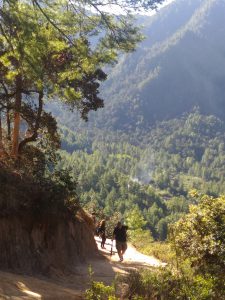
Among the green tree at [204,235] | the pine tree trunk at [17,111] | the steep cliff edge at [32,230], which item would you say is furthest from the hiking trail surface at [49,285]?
the pine tree trunk at [17,111]

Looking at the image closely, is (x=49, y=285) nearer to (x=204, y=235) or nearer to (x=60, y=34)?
(x=204, y=235)

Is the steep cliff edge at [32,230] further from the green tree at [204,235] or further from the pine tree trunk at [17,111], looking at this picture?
the pine tree trunk at [17,111]

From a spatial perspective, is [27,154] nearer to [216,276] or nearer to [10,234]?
[10,234]

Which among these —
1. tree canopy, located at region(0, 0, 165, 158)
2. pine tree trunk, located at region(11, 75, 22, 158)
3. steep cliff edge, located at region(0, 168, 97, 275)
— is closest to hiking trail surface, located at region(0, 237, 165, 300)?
steep cliff edge, located at region(0, 168, 97, 275)

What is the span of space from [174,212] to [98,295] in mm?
130617

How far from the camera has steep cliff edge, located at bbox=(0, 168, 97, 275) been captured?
32.9ft

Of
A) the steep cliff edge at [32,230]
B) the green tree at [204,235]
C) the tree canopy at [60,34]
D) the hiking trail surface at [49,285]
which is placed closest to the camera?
the hiking trail surface at [49,285]

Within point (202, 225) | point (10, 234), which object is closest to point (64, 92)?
point (10, 234)

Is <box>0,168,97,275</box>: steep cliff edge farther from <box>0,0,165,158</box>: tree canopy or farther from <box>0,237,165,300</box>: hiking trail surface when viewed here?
<box>0,0,165,158</box>: tree canopy

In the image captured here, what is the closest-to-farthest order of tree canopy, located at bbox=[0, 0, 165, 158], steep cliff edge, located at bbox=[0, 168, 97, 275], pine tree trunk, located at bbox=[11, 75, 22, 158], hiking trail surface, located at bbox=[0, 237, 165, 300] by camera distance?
hiking trail surface, located at bbox=[0, 237, 165, 300] → tree canopy, located at bbox=[0, 0, 165, 158] → steep cliff edge, located at bbox=[0, 168, 97, 275] → pine tree trunk, located at bbox=[11, 75, 22, 158]

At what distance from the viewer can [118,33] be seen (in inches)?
390

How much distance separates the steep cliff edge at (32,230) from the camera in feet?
32.9

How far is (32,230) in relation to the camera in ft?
36.3

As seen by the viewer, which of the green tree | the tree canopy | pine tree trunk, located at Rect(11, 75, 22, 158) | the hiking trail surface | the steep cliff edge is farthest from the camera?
pine tree trunk, located at Rect(11, 75, 22, 158)
